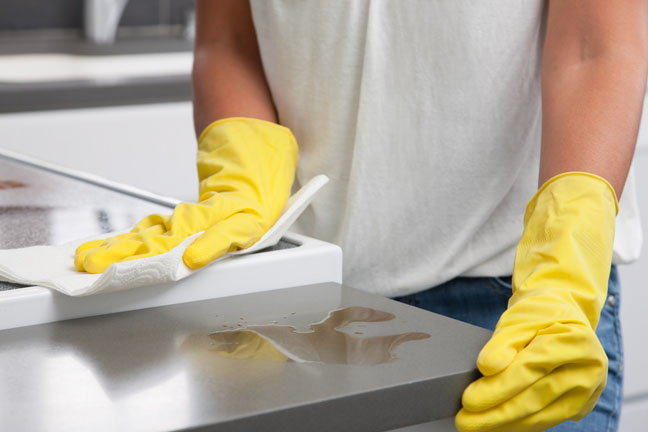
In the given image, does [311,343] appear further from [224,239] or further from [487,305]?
[487,305]

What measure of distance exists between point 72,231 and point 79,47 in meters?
2.23

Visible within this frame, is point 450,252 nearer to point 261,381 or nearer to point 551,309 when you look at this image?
point 551,309

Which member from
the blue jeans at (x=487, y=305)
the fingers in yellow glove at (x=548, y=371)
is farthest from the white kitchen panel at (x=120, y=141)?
the fingers in yellow glove at (x=548, y=371)

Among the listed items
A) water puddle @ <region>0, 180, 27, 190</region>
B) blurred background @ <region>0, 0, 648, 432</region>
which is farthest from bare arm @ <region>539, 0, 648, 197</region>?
blurred background @ <region>0, 0, 648, 432</region>

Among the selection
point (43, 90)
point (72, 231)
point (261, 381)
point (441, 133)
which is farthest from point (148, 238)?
point (43, 90)

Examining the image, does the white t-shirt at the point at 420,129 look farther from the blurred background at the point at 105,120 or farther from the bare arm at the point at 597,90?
the blurred background at the point at 105,120

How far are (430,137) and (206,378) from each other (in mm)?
518

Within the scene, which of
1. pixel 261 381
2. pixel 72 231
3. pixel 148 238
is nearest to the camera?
pixel 261 381

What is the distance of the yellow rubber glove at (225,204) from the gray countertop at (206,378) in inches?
3.2

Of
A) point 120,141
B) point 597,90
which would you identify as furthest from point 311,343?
point 120,141

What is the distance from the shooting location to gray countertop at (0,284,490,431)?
21.4 inches

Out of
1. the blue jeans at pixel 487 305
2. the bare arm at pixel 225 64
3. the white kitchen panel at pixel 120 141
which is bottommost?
the white kitchen panel at pixel 120 141

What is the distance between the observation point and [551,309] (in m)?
0.68

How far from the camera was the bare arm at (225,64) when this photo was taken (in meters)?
1.15
